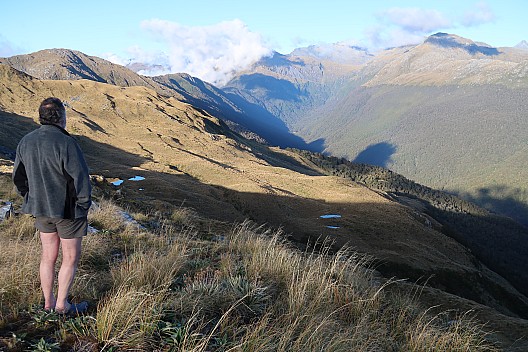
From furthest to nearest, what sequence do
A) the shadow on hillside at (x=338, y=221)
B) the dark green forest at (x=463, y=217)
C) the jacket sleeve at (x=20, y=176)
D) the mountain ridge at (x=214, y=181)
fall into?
the dark green forest at (x=463, y=217)
the mountain ridge at (x=214, y=181)
the shadow on hillside at (x=338, y=221)
the jacket sleeve at (x=20, y=176)

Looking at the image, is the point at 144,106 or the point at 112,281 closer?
the point at 112,281

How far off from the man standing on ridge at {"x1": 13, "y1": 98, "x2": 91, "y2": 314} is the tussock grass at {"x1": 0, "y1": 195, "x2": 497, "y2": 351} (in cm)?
51

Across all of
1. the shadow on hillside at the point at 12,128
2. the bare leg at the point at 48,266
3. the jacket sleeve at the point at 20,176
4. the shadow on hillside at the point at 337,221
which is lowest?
the shadow on hillside at the point at 337,221

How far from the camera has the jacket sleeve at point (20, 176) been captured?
4768 mm

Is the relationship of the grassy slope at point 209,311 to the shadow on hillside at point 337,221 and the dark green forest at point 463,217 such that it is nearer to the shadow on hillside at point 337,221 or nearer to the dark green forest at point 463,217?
the shadow on hillside at point 337,221

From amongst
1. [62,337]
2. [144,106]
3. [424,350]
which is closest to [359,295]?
[424,350]

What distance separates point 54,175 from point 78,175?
0.98 feet

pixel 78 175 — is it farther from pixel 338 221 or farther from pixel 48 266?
pixel 338 221

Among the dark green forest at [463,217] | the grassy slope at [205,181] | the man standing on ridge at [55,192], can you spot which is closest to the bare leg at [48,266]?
the man standing on ridge at [55,192]

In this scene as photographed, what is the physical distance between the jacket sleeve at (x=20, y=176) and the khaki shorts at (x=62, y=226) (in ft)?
1.81

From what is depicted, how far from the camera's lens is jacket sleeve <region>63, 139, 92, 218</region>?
178 inches

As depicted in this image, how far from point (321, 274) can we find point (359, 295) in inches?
29.0

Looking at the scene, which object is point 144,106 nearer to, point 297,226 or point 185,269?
point 297,226

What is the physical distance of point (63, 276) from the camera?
15.0 feet
